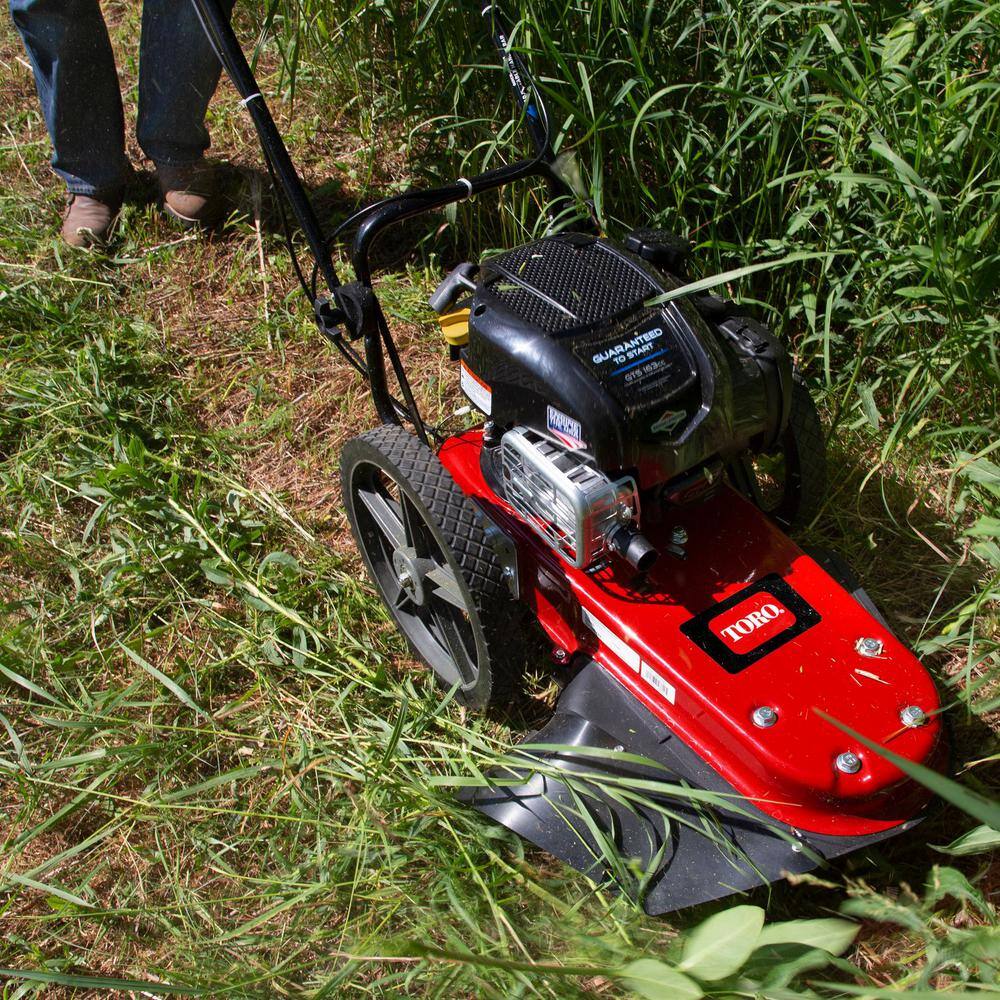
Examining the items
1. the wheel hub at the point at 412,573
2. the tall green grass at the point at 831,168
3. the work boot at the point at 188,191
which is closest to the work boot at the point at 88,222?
the work boot at the point at 188,191

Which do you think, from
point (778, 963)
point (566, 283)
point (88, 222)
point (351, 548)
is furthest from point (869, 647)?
point (88, 222)

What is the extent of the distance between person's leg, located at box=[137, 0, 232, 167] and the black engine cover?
1686 millimetres

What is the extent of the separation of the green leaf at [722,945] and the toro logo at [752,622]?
22.5 inches

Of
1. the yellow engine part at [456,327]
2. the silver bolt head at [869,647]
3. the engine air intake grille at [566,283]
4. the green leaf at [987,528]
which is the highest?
the engine air intake grille at [566,283]

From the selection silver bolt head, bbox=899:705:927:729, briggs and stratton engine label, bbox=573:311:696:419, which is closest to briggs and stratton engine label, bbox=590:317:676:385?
briggs and stratton engine label, bbox=573:311:696:419

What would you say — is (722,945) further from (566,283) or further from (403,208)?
(403,208)

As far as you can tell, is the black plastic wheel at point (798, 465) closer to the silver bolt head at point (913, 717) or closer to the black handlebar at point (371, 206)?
the silver bolt head at point (913, 717)

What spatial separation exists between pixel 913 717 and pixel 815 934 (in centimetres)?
51

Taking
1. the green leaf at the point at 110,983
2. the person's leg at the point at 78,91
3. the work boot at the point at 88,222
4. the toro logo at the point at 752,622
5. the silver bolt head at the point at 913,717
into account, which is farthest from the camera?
the work boot at the point at 88,222

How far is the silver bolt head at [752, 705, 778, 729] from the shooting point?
1632 millimetres

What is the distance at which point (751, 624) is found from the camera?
5.74 feet

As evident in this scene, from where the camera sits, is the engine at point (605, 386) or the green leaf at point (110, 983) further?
the engine at point (605, 386)

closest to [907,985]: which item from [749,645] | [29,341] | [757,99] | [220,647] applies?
[749,645]

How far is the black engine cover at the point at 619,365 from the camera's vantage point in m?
1.66
